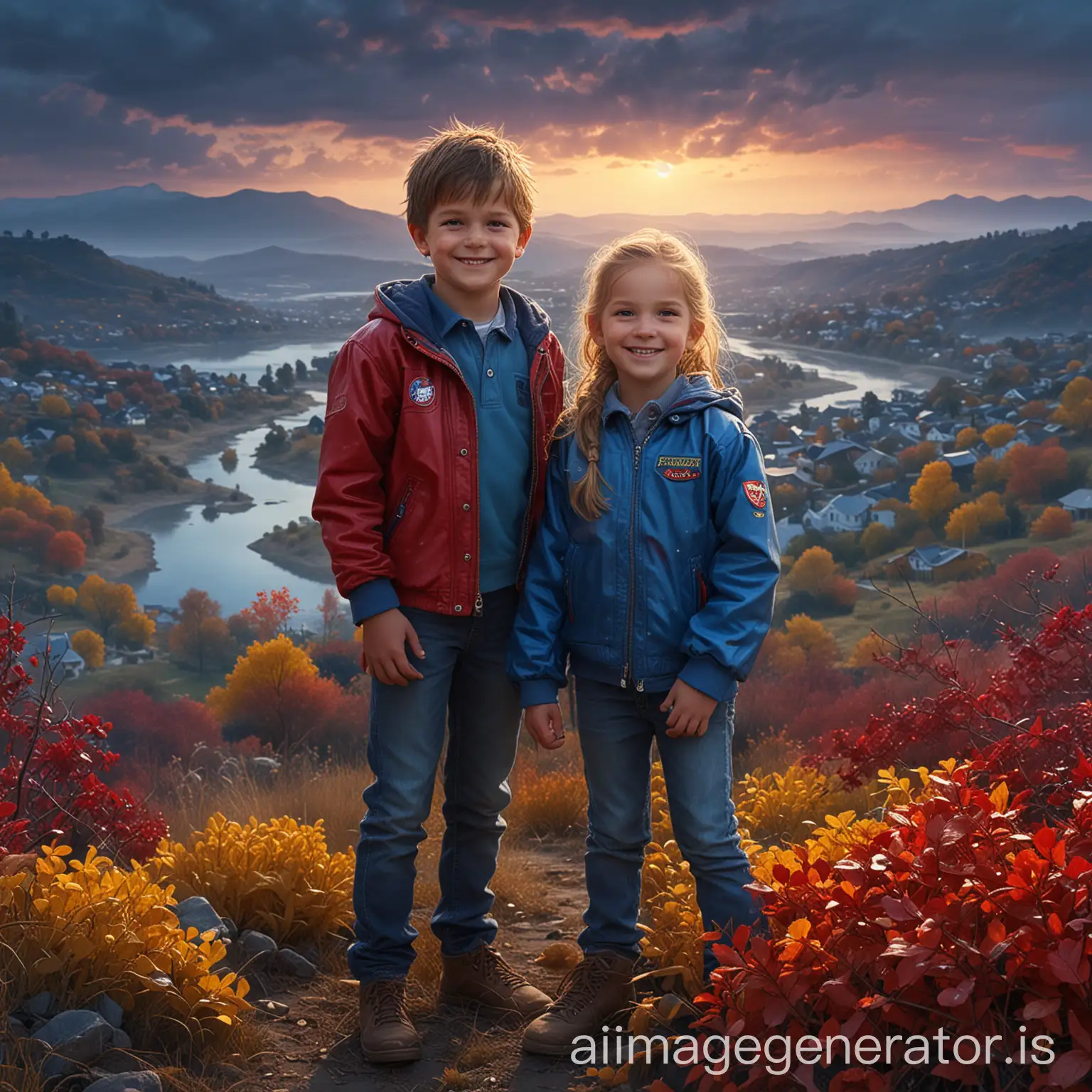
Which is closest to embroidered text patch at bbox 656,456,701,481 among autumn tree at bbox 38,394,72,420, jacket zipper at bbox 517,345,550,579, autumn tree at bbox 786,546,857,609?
jacket zipper at bbox 517,345,550,579

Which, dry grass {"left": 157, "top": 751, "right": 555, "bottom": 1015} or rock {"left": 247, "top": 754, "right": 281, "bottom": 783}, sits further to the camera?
rock {"left": 247, "top": 754, "right": 281, "bottom": 783}

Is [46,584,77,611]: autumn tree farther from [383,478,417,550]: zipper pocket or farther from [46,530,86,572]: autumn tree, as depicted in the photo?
[383,478,417,550]: zipper pocket

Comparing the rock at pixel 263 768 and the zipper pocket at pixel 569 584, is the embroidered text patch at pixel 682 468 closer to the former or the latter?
the zipper pocket at pixel 569 584

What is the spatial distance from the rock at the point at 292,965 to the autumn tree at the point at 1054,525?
542 inches

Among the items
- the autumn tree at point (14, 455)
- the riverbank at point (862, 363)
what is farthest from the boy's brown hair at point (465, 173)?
the autumn tree at point (14, 455)

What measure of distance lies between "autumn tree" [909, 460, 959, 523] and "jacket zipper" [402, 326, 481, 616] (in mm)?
16767

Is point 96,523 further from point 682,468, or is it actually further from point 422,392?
point 682,468

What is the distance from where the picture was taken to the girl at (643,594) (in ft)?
8.73

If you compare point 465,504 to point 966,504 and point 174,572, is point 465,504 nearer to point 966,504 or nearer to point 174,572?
point 966,504

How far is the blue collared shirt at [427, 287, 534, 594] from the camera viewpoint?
291 cm

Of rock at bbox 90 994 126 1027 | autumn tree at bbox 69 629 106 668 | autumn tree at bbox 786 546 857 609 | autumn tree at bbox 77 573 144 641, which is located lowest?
autumn tree at bbox 69 629 106 668

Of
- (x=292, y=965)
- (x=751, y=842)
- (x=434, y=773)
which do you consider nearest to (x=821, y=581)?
(x=751, y=842)

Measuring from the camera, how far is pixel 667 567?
2.70 meters

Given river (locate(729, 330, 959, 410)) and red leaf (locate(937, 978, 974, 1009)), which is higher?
river (locate(729, 330, 959, 410))
